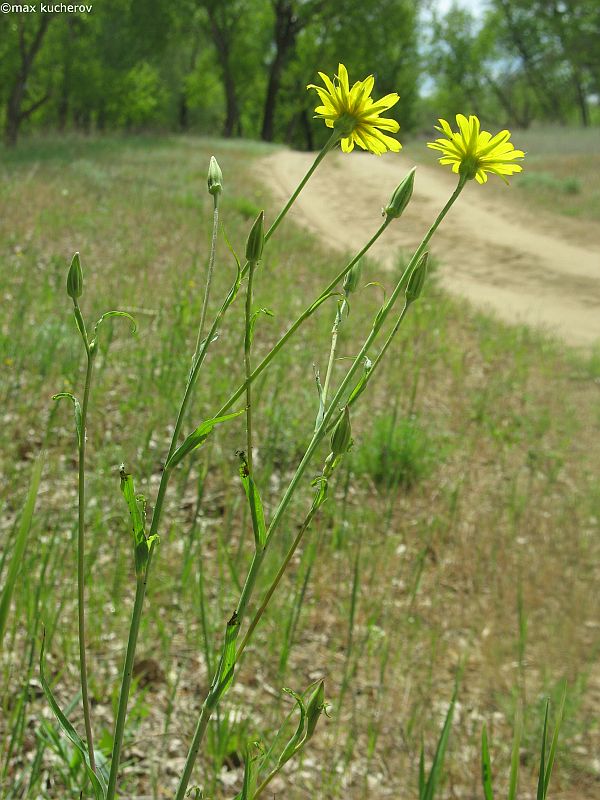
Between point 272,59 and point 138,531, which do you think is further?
point 272,59

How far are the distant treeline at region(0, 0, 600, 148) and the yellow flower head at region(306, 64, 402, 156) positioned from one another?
17934mm

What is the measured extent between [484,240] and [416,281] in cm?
1052

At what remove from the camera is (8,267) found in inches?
221

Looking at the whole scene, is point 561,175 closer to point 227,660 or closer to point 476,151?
point 476,151

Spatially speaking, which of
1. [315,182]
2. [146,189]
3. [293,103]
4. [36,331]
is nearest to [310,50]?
[293,103]

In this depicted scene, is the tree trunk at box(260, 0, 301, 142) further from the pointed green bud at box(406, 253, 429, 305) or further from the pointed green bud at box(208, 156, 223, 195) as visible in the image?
the pointed green bud at box(406, 253, 429, 305)

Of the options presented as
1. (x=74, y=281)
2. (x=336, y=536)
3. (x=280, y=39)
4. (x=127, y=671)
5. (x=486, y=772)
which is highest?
(x=280, y=39)

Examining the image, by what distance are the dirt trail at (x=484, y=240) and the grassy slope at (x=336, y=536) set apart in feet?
5.88

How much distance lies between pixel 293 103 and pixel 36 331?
31557 mm

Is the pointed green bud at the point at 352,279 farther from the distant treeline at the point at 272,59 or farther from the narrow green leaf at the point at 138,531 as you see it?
the distant treeline at the point at 272,59

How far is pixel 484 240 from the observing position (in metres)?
10.9

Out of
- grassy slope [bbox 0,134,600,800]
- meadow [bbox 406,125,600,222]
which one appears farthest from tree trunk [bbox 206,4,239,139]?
grassy slope [bbox 0,134,600,800]

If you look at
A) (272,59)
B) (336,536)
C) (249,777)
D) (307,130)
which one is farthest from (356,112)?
(307,130)

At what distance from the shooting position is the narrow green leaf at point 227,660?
75 cm
